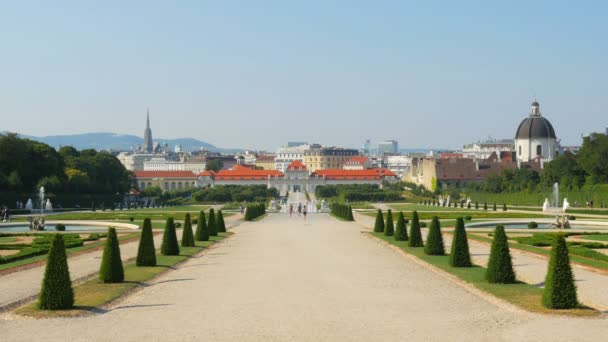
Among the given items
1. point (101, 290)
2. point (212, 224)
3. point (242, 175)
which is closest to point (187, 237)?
point (212, 224)

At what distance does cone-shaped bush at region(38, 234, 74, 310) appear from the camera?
12.7m

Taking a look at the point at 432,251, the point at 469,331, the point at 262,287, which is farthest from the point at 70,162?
the point at 469,331

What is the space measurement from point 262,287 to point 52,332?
4960mm

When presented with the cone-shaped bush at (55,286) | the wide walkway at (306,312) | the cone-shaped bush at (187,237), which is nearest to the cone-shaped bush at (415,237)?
the wide walkway at (306,312)

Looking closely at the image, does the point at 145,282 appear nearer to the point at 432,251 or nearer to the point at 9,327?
the point at 9,327

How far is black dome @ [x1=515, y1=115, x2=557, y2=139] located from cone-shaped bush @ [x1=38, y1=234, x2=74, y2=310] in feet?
358

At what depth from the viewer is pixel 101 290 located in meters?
14.9

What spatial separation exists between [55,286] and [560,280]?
7009mm

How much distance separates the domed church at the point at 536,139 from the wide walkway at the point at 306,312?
101m

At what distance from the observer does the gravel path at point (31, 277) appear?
46.9 feet

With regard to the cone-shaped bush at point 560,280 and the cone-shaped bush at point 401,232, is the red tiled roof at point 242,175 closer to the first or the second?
the cone-shaped bush at point 401,232

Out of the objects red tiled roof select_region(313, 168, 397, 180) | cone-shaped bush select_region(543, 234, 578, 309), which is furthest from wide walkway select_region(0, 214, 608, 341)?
red tiled roof select_region(313, 168, 397, 180)

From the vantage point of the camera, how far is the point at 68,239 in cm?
2652

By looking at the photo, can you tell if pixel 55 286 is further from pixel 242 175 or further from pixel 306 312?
pixel 242 175
